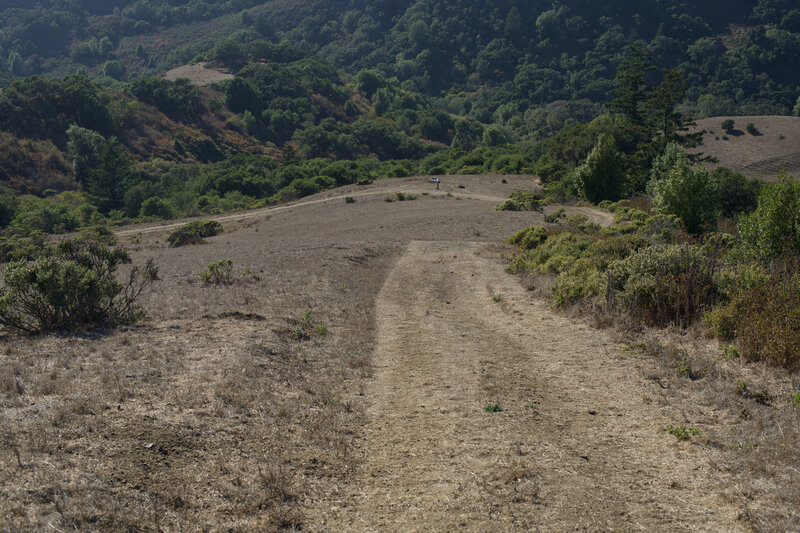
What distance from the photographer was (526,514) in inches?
168

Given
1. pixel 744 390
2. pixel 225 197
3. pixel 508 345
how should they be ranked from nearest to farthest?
pixel 744 390 < pixel 508 345 < pixel 225 197

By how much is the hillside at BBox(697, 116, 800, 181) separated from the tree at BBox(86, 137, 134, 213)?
7326cm

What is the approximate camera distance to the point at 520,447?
534 centimetres

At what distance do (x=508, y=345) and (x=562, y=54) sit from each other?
202m

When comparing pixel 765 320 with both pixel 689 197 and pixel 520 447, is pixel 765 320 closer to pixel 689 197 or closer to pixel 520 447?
pixel 520 447

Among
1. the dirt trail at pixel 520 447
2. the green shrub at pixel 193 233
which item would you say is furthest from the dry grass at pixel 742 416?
the green shrub at pixel 193 233

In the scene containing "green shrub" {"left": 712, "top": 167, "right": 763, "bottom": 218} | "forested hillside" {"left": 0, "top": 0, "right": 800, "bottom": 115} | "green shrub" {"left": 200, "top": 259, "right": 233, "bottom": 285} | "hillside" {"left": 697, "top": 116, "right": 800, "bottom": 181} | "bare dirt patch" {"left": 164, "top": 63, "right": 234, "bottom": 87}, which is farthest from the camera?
"forested hillside" {"left": 0, "top": 0, "right": 800, "bottom": 115}

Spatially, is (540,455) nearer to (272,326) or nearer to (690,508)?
(690,508)

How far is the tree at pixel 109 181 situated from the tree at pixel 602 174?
2229 inches

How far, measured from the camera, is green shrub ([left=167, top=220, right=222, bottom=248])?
33241mm

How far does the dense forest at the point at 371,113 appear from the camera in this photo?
54344 mm

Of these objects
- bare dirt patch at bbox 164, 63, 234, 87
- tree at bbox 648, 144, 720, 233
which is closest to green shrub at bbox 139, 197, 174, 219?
tree at bbox 648, 144, 720, 233

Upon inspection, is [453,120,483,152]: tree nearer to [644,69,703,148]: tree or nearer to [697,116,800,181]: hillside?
[697,116,800,181]: hillside

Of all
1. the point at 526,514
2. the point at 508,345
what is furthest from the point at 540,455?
the point at 508,345
